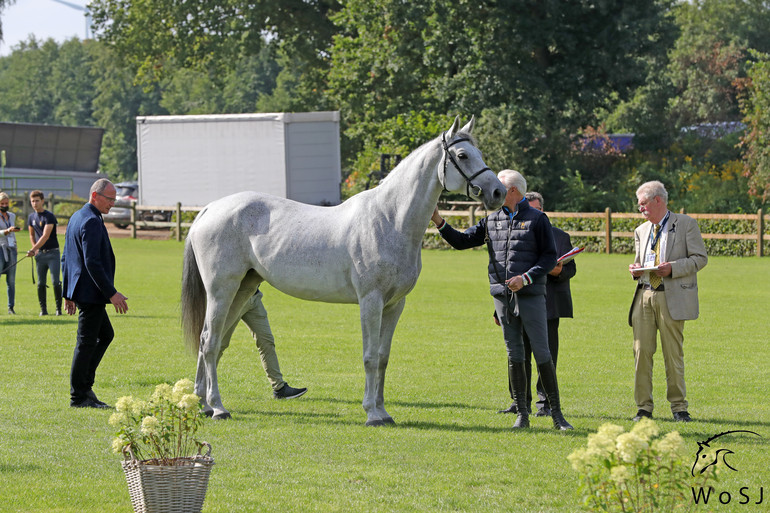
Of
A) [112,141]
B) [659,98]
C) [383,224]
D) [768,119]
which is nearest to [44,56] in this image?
[112,141]

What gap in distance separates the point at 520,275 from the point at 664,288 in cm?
140

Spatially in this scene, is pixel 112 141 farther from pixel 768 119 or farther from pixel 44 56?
pixel 768 119

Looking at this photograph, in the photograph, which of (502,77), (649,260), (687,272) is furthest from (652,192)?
(502,77)

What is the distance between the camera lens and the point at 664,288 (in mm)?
9109

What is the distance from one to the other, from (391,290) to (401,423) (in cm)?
117

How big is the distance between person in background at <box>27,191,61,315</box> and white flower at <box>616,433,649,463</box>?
14244 mm

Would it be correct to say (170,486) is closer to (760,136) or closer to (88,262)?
(88,262)

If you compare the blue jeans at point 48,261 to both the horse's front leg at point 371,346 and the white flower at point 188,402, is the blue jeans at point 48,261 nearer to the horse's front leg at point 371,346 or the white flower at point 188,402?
the horse's front leg at point 371,346

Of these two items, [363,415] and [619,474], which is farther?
[363,415]

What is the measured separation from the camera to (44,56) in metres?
143

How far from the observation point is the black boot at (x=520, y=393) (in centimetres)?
888

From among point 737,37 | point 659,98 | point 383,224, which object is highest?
point 737,37

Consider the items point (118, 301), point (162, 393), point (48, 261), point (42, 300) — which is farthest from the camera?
point (42, 300)

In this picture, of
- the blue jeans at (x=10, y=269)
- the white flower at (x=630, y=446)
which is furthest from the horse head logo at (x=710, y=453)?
the blue jeans at (x=10, y=269)
